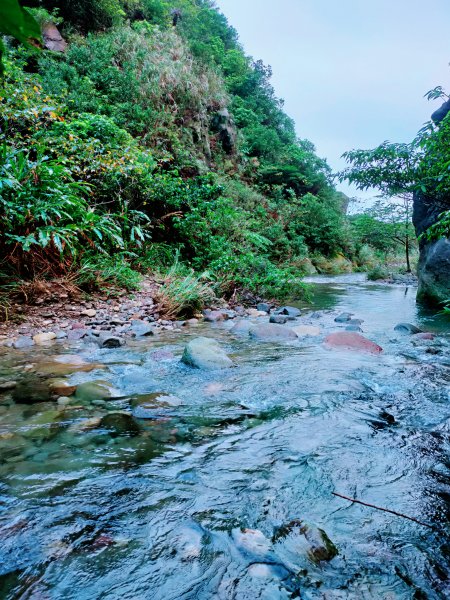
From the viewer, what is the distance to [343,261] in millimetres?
16438

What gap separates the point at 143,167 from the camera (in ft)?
19.4

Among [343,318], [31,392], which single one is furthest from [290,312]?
[31,392]

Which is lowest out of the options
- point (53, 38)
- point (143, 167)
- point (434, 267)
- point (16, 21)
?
point (434, 267)

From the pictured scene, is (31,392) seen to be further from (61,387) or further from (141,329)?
(141,329)

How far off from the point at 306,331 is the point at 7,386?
321cm

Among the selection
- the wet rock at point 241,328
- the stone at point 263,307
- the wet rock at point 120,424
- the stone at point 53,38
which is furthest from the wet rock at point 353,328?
the stone at point 53,38

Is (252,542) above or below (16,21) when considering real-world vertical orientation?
below

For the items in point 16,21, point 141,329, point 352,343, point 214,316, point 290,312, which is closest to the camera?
point 16,21

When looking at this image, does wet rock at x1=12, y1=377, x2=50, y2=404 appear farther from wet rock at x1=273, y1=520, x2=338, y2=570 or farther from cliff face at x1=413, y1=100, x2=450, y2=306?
cliff face at x1=413, y1=100, x2=450, y2=306

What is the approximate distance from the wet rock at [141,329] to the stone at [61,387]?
59.1 inches

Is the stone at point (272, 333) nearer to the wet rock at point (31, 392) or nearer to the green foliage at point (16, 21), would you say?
the wet rock at point (31, 392)

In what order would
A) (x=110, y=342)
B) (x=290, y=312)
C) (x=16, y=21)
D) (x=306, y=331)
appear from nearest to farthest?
(x=16, y=21) < (x=110, y=342) < (x=306, y=331) < (x=290, y=312)

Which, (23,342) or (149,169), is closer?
(23,342)

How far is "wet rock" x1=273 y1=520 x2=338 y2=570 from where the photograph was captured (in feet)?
3.60
